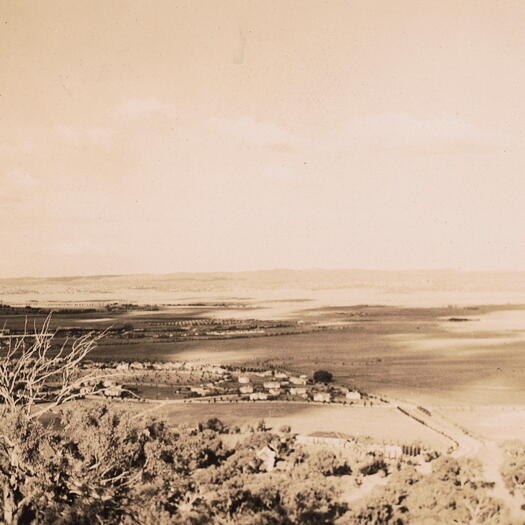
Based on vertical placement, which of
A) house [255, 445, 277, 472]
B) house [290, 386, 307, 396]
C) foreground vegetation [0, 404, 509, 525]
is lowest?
house [290, 386, 307, 396]

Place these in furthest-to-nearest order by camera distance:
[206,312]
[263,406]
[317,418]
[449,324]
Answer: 1. [206,312]
2. [449,324]
3. [263,406]
4. [317,418]

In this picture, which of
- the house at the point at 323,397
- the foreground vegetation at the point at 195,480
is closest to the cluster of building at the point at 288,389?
the house at the point at 323,397

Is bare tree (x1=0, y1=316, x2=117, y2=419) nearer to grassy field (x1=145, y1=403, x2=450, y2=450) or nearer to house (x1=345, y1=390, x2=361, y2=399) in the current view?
grassy field (x1=145, y1=403, x2=450, y2=450)

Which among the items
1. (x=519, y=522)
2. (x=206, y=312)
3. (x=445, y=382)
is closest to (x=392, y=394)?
(x=445, y=382)

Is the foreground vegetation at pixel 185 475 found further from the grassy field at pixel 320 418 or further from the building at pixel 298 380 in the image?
the building at pixel 298 380

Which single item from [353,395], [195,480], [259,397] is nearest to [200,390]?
[259,397]

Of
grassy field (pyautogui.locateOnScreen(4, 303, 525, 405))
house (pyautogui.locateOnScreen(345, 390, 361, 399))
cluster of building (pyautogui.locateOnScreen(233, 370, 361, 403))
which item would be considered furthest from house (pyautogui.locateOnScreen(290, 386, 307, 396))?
grassy field (pyautogui.locateOnScreen(4, 303, 525, 405))

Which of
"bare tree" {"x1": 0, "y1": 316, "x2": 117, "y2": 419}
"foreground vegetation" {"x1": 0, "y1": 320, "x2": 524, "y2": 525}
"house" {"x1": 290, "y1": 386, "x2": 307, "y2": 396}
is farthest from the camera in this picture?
"house" {"x1": 290, "y1": 386, "x2": 307, "y2": 396}

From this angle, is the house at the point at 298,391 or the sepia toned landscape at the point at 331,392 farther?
the house at the point at 298,391

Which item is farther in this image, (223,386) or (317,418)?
(223,386)

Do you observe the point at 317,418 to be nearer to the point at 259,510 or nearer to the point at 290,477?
the point at 290,477

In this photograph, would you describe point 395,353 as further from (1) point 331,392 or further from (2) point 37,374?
(2) point 37,374
